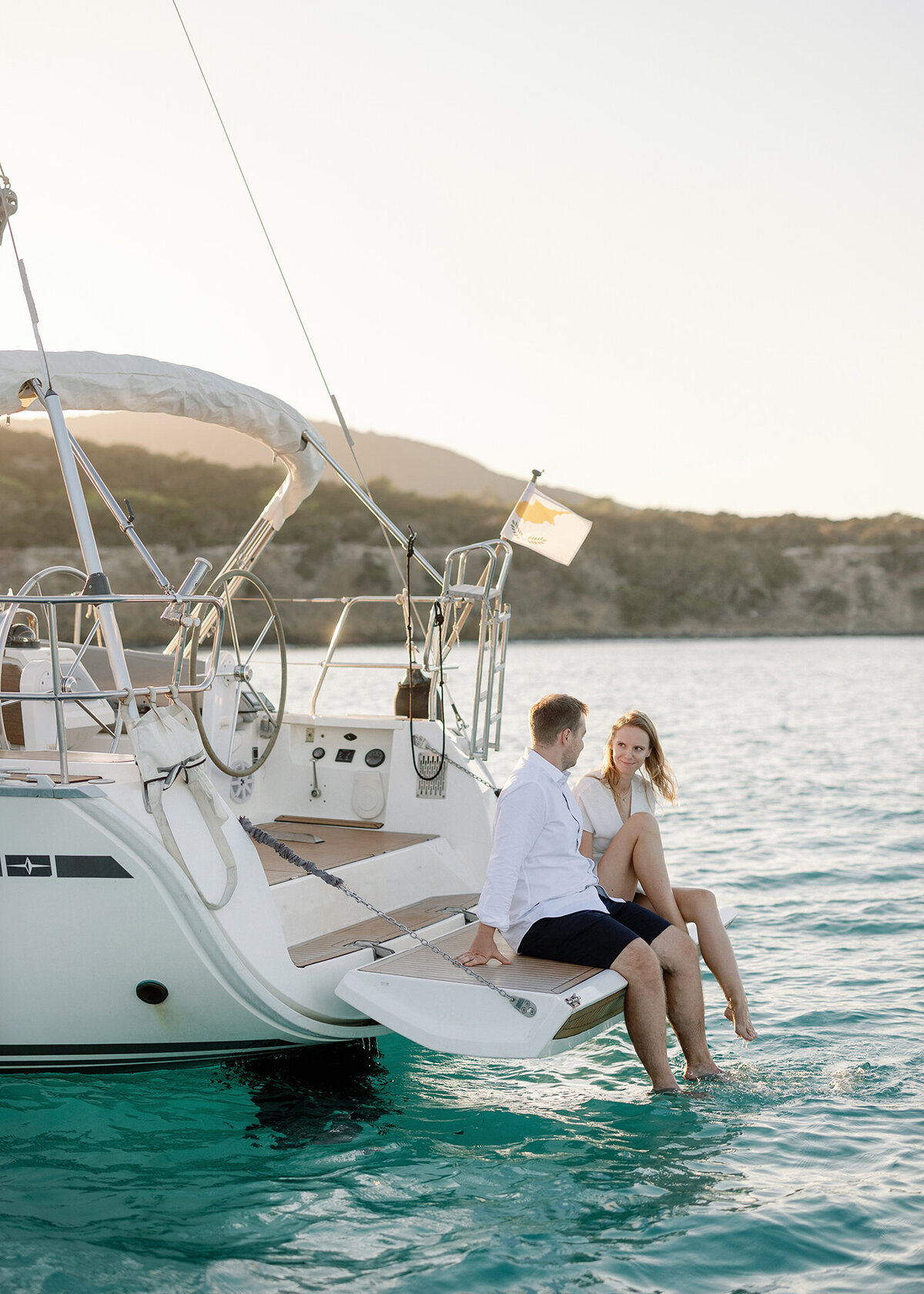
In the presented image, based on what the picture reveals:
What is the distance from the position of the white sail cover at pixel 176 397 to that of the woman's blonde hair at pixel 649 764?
2665 mm

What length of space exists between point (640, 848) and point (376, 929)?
1282 mm

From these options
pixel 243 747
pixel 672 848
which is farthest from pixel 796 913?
pixel 243 747

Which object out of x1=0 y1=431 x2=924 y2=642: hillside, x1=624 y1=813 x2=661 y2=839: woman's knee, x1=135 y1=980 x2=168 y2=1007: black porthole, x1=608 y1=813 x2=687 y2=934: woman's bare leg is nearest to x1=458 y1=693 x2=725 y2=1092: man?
x1=608 y1=813 x2=687 y2=934: woman's bare leg

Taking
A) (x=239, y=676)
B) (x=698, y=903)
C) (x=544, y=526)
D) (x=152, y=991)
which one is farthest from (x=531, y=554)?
(x=152, y=991)

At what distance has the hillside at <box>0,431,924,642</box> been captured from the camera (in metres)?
62.0

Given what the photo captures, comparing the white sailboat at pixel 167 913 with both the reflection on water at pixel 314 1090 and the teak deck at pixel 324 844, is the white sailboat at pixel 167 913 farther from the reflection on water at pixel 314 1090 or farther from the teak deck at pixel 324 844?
the reflection on water at pixel 314 1090

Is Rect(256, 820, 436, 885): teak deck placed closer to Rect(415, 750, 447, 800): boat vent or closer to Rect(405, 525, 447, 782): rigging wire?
Rect(415, 750, 447, 800): boat vent

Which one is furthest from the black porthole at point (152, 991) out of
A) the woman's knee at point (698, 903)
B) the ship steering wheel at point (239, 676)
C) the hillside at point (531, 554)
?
the hillside at point (531, 554)

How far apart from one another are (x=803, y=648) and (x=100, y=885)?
2393 inches

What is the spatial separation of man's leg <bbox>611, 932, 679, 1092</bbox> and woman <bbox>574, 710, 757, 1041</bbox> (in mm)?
650

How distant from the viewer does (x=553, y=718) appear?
15.1 ft

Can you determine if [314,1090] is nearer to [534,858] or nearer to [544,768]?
[534,858]

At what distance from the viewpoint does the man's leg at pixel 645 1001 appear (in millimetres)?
4543

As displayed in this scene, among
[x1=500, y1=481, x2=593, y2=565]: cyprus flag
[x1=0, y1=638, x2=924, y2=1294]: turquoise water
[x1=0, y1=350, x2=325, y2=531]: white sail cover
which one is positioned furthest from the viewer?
[x1=500, y1=481, x2=593, y2=565]: cyprus flag
